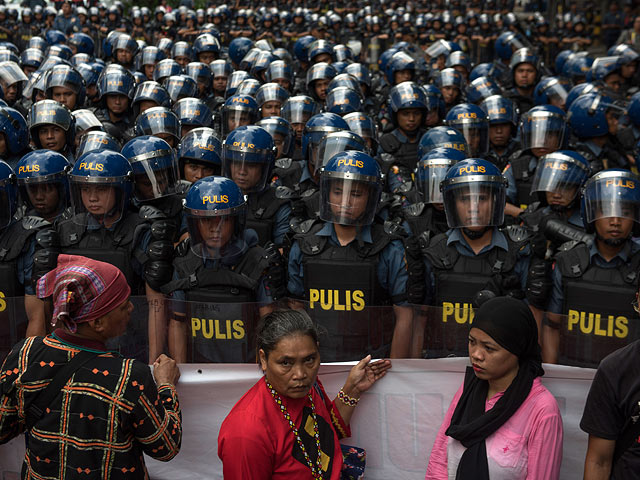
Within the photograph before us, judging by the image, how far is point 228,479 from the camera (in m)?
2.61

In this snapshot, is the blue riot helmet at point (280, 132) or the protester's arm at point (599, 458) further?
the blue riot helmet at point (280, 132)

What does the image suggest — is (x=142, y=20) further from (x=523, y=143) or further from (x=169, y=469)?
(x=169, y=469)

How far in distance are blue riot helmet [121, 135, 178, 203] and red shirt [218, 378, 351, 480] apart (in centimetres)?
333

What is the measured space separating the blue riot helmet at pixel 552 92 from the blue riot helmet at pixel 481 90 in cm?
69

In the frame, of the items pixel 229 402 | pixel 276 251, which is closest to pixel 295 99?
pixel 276 251

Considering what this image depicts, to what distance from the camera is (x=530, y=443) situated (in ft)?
9.18

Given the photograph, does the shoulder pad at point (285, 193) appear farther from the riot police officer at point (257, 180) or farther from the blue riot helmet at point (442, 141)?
the blue riot helmet at point (442, 141)

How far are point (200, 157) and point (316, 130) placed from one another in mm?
1290

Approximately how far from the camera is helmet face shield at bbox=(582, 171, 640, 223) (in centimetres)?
432

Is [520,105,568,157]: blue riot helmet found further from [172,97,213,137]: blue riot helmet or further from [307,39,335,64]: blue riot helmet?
[307,39,335,64]: blue riot helmet

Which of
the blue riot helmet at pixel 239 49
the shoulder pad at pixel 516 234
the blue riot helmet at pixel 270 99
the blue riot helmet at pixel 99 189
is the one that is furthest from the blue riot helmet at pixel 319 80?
the shoulder pad at pixel 516 234

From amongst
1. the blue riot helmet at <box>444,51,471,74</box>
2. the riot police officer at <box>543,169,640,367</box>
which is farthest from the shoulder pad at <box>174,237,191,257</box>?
the blue riot helmet at <box>444,51,471,74</box>

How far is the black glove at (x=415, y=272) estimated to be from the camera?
14.6 feet

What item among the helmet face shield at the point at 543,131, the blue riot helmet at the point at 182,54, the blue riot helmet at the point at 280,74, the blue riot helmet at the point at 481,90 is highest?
the blue riot helmet at the point at 182,54
